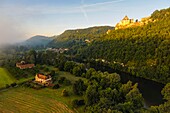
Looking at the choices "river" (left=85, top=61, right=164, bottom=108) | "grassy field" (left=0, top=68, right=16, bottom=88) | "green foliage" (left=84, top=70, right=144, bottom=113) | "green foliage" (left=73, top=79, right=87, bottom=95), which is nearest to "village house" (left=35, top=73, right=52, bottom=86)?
"grassy field" (left=0, top=68, right=16, bottom=88)

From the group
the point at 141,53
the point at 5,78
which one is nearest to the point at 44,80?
the point at 5,78

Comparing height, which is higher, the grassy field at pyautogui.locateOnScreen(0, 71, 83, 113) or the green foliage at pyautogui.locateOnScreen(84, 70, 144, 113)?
the green foliage at pyautogui.locateOnScreen(84, 70, 144, 113)

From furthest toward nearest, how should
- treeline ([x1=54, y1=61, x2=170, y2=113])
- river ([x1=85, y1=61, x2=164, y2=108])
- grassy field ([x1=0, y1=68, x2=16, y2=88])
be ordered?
grassy field ([x1=0, y1=68, x2=16, y2=88]) < river ([x1=85, y1=61, x2=164, y2=108]) < treeline ([x1=54, y1=61, x2=170, y2=113])

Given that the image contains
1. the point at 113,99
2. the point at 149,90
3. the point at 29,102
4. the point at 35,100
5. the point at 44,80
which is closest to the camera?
the point at 113,99

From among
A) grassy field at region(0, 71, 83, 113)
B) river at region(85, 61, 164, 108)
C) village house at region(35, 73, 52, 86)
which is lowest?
river at region(85, 61, 164, 108)

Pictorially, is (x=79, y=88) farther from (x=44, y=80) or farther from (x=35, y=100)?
(x=44, y=80)

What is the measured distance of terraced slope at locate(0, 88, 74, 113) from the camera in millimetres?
32469

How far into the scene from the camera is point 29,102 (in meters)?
35.6

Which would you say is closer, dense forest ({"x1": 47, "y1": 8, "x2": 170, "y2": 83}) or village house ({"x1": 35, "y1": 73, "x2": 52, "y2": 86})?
village house ({"x1": 35, "y1": 73, "x2": 52, "y2": 86})

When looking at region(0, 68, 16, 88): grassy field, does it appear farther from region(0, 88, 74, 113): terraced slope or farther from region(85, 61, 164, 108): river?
region(85, 61, 164, 108): river

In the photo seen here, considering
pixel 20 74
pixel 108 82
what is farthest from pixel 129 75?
pixel 20 74

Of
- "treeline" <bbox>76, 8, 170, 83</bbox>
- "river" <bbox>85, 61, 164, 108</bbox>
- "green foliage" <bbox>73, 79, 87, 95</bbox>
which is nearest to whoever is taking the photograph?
"green foliage" <bbox>73, 79, 87, 95</bbox>

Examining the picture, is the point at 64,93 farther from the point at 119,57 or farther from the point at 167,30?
the point at 167,30

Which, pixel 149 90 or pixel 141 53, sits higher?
pixel 141 53
